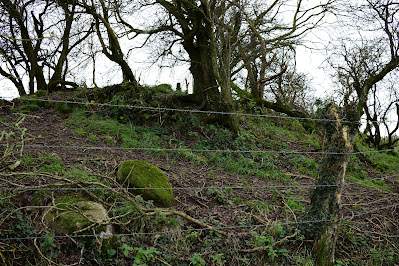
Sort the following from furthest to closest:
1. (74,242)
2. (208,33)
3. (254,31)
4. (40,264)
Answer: (254,31) → (208,33) → (74,242) → (40,264)

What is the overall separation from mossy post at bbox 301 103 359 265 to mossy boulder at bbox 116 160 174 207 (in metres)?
2.17

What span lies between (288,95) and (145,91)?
8649 mm

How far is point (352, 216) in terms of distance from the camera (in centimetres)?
541

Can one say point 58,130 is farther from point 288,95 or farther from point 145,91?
point 288,95

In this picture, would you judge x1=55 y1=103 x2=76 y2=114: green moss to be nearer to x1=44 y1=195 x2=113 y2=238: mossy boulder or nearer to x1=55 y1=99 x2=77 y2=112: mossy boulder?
x1=55 y1=99 x2=77 y2=112: mossy boulder

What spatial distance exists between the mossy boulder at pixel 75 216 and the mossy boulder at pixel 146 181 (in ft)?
2.52

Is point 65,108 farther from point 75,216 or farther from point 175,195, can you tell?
point 75,216

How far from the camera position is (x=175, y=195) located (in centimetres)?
523

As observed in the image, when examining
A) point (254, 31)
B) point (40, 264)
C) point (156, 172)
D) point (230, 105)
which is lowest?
point (40, 264)

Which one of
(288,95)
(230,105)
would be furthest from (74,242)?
(288,95)

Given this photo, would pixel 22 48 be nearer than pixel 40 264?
No

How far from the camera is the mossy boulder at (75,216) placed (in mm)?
3807

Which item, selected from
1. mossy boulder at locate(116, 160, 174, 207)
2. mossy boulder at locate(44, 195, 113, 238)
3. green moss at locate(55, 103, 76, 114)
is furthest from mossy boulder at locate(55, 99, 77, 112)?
mossy boulder at locate(44, 195, 113, 238)

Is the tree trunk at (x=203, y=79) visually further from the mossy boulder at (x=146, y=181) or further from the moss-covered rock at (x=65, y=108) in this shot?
the mossy boulder at (x=146, y=181)
